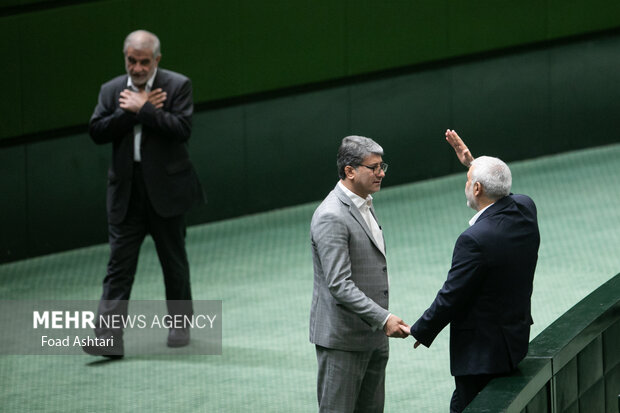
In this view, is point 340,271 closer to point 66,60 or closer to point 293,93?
point 66,60

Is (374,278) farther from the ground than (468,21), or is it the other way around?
(468,21)

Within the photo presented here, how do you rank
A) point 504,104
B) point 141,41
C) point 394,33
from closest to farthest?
point 141,41 < point 394,33 < point 504,104

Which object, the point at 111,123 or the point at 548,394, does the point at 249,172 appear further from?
the point at 548,394

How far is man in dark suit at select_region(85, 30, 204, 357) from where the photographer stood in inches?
272

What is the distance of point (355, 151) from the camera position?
4871mm

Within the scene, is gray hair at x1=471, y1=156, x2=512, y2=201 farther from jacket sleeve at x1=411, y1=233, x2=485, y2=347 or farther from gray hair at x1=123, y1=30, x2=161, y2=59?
gray hair at x1=123, y1=30, x2=161, y2=59

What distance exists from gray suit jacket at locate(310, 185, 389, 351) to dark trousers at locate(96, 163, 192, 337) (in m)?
2.33

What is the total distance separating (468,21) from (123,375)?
6507mm

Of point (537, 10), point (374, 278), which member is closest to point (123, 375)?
point (374, 278)

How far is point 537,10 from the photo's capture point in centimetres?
1225

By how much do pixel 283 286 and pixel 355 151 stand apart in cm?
373

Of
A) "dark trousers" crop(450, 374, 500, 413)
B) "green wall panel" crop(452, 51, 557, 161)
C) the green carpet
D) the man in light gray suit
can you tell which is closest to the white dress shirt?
the green carpet

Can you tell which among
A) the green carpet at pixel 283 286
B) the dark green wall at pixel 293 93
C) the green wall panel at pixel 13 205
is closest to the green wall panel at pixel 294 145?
the dark green wall at pixel 293 93

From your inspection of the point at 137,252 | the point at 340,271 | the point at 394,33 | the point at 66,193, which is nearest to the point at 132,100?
the point at 137,252
